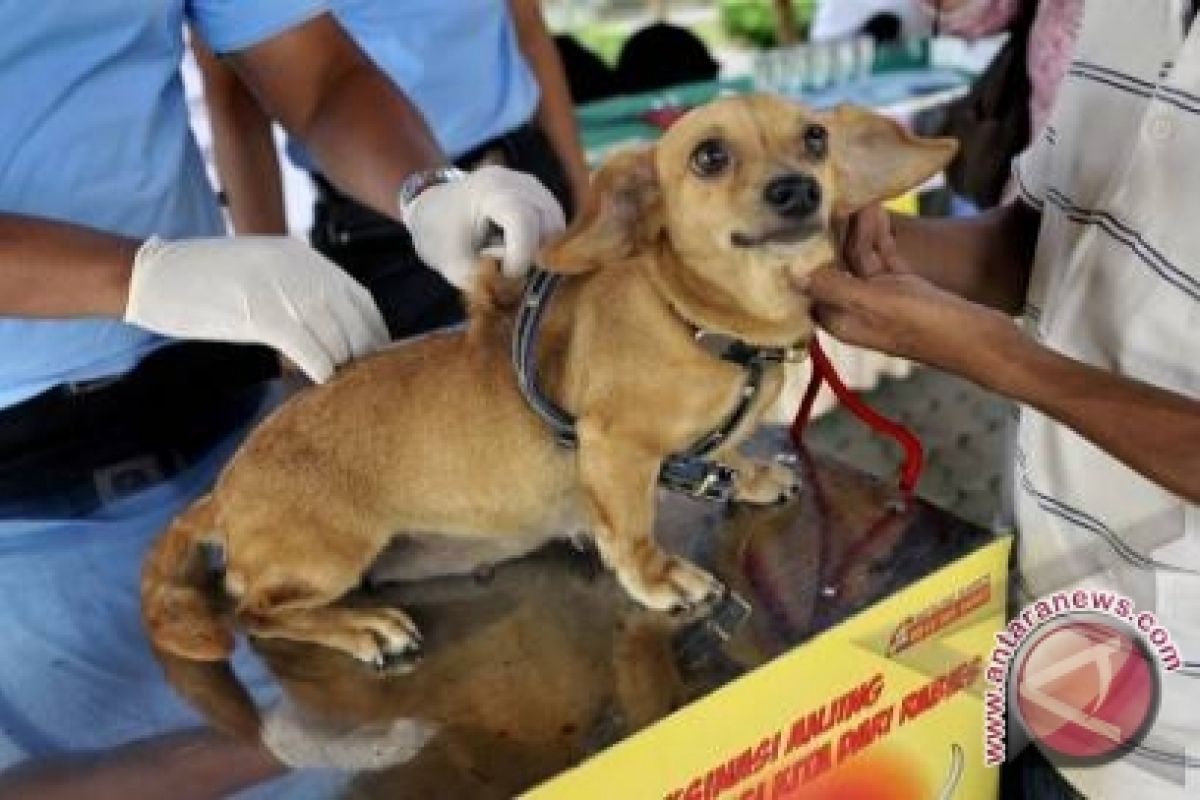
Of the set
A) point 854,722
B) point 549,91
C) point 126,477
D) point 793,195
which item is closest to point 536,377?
point 793,195

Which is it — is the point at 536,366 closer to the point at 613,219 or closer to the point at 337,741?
→ the point at 613,219

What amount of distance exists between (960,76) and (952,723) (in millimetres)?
2442

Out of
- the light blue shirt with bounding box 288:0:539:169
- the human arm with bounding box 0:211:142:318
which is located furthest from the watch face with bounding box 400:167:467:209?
the light blue shirt with bounding box 288:0:539:169

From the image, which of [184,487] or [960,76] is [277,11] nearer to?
[184,487]

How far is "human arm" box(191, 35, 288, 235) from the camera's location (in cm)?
220

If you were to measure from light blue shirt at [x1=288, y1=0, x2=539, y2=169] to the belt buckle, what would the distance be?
76 centimetres

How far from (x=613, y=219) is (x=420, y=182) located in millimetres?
363

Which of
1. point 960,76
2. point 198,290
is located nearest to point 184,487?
point 198,290

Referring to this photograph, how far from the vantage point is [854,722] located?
911 mm

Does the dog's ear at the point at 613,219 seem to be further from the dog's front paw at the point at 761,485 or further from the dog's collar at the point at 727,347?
the dog's front paw at the point at 761,485

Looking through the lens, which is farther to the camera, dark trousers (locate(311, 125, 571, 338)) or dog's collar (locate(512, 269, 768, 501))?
dark trousers (locate(311, 125, 571, 338))

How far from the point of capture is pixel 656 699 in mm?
887

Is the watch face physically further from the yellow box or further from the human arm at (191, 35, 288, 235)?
the human arm at (191, 35, 288, 235)

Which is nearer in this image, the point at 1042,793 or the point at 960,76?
the point at 1042,793
